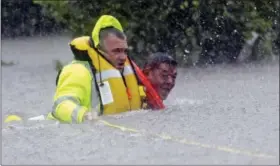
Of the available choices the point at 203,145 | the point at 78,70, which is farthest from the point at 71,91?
the point at 203,145

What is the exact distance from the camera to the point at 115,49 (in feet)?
21.6

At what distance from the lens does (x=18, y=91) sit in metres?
12.0

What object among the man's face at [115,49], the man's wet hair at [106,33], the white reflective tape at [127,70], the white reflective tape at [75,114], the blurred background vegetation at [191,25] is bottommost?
the blurred background vegetation at [191,25]

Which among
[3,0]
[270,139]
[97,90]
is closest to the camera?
[270,139]

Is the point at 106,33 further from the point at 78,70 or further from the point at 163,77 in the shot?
the point at 163,77

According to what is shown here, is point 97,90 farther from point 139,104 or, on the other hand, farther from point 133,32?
point 133,32

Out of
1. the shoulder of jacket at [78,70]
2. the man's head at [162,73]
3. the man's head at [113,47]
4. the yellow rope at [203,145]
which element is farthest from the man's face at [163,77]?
the yellow rope at [203,145]

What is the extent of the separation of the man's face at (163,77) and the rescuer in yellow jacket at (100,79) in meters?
0.18

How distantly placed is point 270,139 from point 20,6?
53.6 feet

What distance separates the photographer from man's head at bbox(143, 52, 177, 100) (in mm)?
6828

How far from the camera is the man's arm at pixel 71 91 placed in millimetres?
6207

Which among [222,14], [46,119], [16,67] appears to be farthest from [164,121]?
[16,67]

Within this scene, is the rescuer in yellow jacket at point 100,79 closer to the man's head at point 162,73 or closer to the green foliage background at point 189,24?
the man's head at point 162,73

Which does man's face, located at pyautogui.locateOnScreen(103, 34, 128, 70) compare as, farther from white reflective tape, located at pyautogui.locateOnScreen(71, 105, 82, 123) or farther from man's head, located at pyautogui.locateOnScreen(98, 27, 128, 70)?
white reflective tape, located at pyautogui.locateOnScreen(71, 105, 82, 123)
